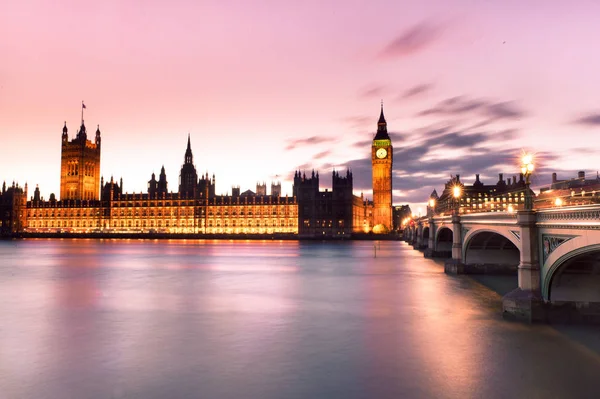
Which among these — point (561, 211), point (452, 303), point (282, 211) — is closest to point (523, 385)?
point (561, 211)

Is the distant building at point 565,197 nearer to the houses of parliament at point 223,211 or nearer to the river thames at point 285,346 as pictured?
the river thames at point 285,346

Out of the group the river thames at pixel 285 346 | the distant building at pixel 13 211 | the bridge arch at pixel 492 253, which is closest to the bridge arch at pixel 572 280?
the river thames at pixel 285 346

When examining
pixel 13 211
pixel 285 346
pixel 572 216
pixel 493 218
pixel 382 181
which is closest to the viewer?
pixel 572 216

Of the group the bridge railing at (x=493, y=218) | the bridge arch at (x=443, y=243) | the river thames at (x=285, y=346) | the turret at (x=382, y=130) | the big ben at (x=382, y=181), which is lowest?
the river thames at (x=285, y=346)

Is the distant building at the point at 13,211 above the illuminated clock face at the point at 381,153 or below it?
below

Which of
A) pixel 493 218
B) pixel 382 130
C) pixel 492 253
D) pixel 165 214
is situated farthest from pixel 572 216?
pixel 165 214

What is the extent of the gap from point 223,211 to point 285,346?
16357cm

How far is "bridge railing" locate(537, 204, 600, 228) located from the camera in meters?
15.3

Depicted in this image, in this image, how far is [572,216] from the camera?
55.2ft

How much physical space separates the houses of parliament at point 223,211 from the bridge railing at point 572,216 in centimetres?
14268

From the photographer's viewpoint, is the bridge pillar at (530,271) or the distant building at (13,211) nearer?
the bridge pillar at (530,271)

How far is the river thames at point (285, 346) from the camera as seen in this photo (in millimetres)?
14109

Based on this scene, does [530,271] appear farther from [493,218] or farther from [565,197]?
[493,218]

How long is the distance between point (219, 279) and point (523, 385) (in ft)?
104
